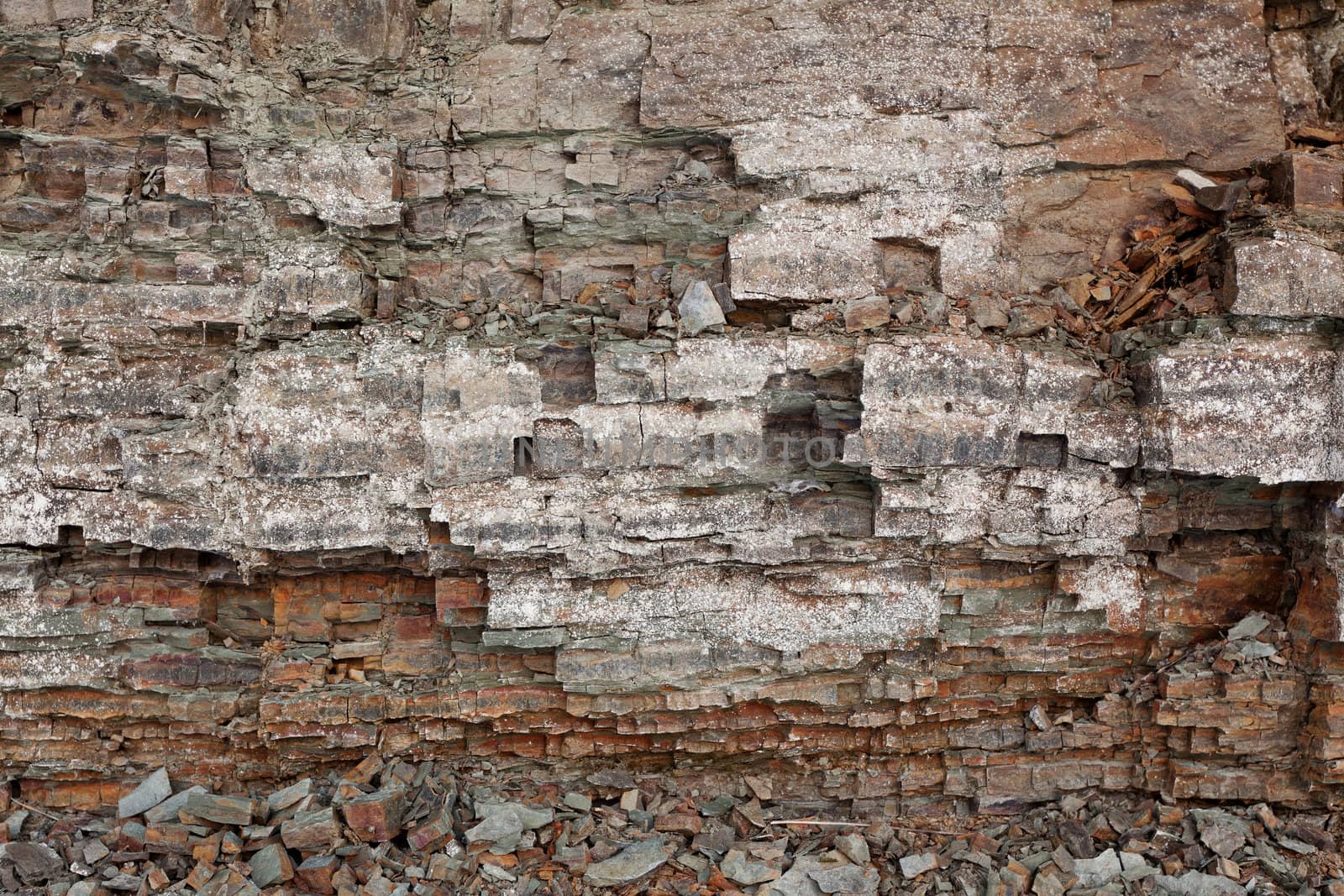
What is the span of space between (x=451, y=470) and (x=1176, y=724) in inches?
181

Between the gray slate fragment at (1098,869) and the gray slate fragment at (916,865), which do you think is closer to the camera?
the gray slate fragment at (1098,869)

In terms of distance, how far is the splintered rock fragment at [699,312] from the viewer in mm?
5152

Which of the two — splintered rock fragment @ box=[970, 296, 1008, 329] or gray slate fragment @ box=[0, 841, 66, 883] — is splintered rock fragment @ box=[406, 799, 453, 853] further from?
splintered rock fragment @ box=[970, 296, 1008, 329]

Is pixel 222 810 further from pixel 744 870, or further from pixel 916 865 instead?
pixel 916 865

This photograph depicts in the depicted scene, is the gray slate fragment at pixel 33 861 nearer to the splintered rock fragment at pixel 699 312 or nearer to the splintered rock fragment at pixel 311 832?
the splintered rock fragment at pixel 311 832

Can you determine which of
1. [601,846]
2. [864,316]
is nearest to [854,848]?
[601,846]

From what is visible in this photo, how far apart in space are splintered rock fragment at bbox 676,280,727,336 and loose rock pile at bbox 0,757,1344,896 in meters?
2.85

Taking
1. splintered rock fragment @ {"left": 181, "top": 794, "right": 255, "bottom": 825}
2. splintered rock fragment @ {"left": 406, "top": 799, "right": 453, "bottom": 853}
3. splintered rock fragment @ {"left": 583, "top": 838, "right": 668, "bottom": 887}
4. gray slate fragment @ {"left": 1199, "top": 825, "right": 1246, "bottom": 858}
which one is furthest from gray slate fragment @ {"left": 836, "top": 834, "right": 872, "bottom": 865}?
splintered rock fragment @ {"left": 181, "top": 794, "right": 255, "bottom": 825}

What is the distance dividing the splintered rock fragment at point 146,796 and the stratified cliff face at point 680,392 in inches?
7.7

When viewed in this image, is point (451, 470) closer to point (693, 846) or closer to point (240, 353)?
point (240, 353)

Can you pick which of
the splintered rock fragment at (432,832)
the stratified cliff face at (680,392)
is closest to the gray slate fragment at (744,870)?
the stratified cliff face at (680,392)

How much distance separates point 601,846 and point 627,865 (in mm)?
218

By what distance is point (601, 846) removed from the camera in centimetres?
509

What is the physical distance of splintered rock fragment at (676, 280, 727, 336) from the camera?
515cm
